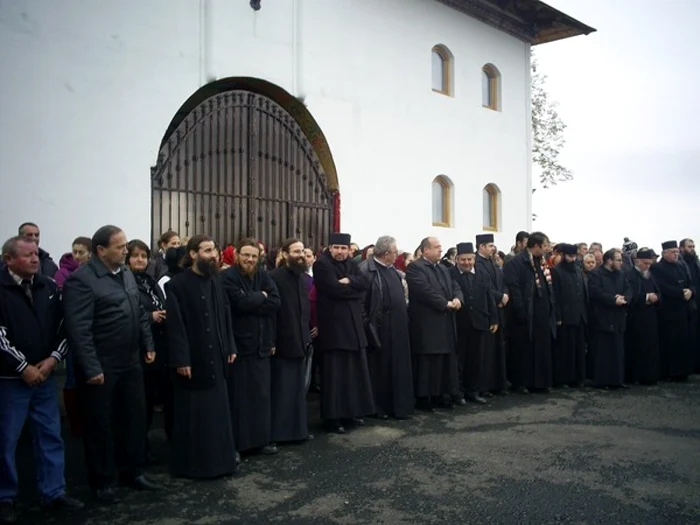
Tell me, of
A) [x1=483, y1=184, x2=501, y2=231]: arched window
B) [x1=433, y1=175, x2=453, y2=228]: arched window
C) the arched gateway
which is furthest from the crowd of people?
[x1=483, y1=184, x2=501, y2=231]: arched window

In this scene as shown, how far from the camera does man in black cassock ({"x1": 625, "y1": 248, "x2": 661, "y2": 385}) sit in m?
10.6

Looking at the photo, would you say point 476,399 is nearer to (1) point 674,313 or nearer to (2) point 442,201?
(1) point 674,313

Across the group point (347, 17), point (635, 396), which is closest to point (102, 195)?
point (347, 17)

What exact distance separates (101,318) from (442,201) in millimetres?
11829

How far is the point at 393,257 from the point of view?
8422 millimetres

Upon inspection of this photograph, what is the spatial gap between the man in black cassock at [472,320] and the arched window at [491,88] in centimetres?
930

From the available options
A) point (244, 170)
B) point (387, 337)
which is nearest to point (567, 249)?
point (387, 337)

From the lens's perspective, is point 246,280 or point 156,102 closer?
point 246,280

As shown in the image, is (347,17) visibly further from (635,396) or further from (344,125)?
(635,396)

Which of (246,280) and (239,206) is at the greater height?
(239,206)

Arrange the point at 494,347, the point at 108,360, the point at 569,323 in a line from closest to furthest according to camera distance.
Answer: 1. the point at 108,360
2. the point at 494,347
3. the point at 569,323

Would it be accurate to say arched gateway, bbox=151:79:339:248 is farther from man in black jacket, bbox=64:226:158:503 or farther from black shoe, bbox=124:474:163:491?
black shoe, bbox=124:474:163:491

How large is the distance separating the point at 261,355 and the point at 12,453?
2316 millimetres

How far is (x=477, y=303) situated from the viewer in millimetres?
9094
